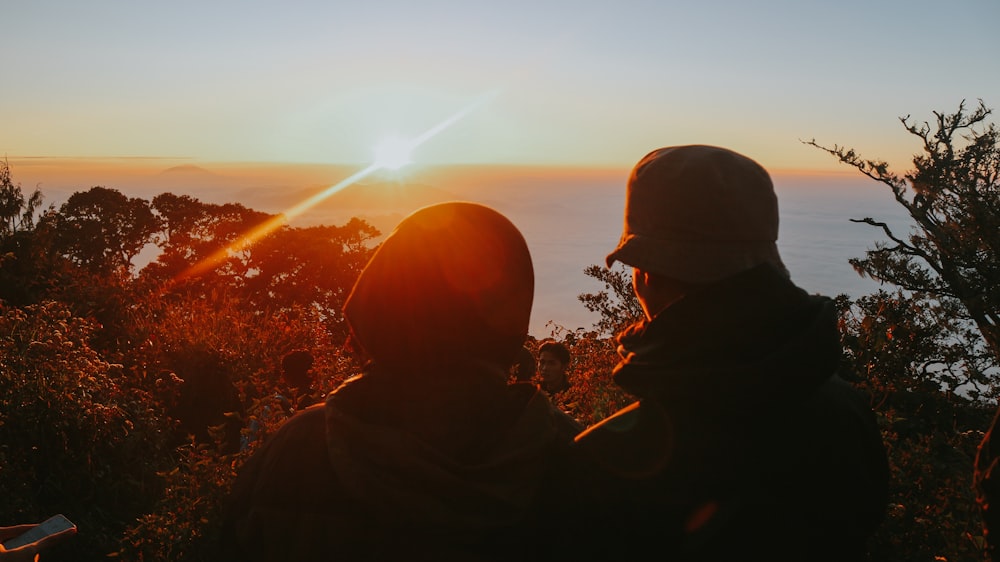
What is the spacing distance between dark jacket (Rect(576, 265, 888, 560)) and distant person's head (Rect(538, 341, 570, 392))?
4904mm

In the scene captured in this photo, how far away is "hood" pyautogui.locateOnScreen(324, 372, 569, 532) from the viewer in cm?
162

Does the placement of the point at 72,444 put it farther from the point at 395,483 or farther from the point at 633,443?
the point at 633,443

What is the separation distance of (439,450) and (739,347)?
758mm

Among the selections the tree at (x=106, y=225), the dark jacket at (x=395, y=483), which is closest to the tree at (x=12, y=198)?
the tree at (x=106, y=225)

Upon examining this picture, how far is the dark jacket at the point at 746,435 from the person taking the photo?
1594mm

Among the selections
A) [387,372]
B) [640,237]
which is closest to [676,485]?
[640,237]

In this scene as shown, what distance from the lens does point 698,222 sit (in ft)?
5.72

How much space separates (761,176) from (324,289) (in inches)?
1226

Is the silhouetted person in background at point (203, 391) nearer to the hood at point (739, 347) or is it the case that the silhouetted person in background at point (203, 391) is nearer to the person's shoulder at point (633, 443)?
the person's shoulder at point (633, 443)

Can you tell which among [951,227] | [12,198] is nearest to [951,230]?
[951,227]

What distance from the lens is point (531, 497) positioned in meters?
1.74

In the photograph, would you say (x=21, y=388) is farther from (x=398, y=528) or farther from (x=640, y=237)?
(x=640, y=237)

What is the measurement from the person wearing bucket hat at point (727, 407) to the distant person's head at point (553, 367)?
488 cm

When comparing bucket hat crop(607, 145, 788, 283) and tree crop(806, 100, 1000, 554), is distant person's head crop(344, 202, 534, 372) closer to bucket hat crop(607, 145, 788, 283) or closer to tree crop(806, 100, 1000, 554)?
bucket hat crop(607, 145, 788, 283)
